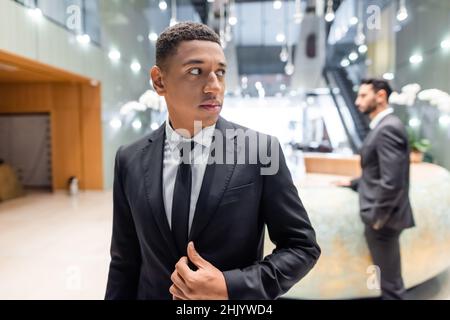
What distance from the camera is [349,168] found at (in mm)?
6395

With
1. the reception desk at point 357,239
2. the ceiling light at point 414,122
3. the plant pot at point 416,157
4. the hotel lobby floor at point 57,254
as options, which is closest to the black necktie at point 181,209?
the hotel lobby floor at point 57,254

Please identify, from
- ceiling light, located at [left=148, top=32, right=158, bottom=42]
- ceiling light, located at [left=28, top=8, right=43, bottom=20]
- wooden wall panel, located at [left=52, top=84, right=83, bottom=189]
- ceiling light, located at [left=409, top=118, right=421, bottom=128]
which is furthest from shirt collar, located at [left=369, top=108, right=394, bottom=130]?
wooden wall panel, located at [left=52, top=84, right=83, bottom=189]

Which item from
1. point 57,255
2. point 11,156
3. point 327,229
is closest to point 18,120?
point 11,156

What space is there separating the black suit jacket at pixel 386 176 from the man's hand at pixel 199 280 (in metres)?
1.44

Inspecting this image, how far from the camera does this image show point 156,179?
0.86 m

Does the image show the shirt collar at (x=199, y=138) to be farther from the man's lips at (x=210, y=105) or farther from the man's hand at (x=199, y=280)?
the man's hand at (x=199, y=280)

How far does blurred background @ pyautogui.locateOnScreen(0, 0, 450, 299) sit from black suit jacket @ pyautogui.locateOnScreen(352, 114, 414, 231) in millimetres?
122

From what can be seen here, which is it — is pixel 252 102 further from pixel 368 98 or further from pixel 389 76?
pixel 368 98

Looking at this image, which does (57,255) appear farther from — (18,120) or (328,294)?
(18,120)

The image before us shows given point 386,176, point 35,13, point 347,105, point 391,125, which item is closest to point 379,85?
point 391,125

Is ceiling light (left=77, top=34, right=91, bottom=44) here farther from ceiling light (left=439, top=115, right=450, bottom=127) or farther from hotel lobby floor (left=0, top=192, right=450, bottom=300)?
ceiling light (left=439, top=115, right=450, bottom=127)

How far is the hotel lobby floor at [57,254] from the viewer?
1910 mm

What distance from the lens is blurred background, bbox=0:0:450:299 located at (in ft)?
3.85
